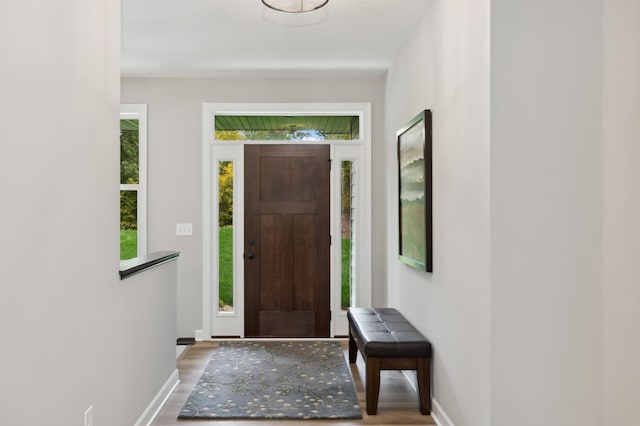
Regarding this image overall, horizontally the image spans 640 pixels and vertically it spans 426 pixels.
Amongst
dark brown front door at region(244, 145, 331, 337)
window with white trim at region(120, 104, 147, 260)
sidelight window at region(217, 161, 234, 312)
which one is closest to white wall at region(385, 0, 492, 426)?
dark brown front door at region(244, 145, 331, 337)

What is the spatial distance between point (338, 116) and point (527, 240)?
3.61 meters

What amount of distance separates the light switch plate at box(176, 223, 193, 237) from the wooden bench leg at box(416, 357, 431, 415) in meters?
2.81

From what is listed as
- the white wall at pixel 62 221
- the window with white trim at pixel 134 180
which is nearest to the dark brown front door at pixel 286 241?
the window with white trim at pixel 134 180

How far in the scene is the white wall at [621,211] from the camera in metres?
1.92

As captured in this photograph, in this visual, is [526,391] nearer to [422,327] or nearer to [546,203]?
[546,203]

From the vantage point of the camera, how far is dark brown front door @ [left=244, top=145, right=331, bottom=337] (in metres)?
5.16

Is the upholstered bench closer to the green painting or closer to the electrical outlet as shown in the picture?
the green painting

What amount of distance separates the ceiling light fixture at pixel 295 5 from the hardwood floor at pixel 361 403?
2470 mm

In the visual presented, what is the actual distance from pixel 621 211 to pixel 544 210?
0.92 feet

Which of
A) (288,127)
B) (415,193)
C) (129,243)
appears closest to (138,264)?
(415,193)

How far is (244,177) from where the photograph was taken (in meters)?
5.16

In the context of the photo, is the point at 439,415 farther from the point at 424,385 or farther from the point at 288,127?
the point at 288,127

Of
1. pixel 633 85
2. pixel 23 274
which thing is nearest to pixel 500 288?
pixel 633 85

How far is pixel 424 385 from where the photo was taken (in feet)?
10.4
